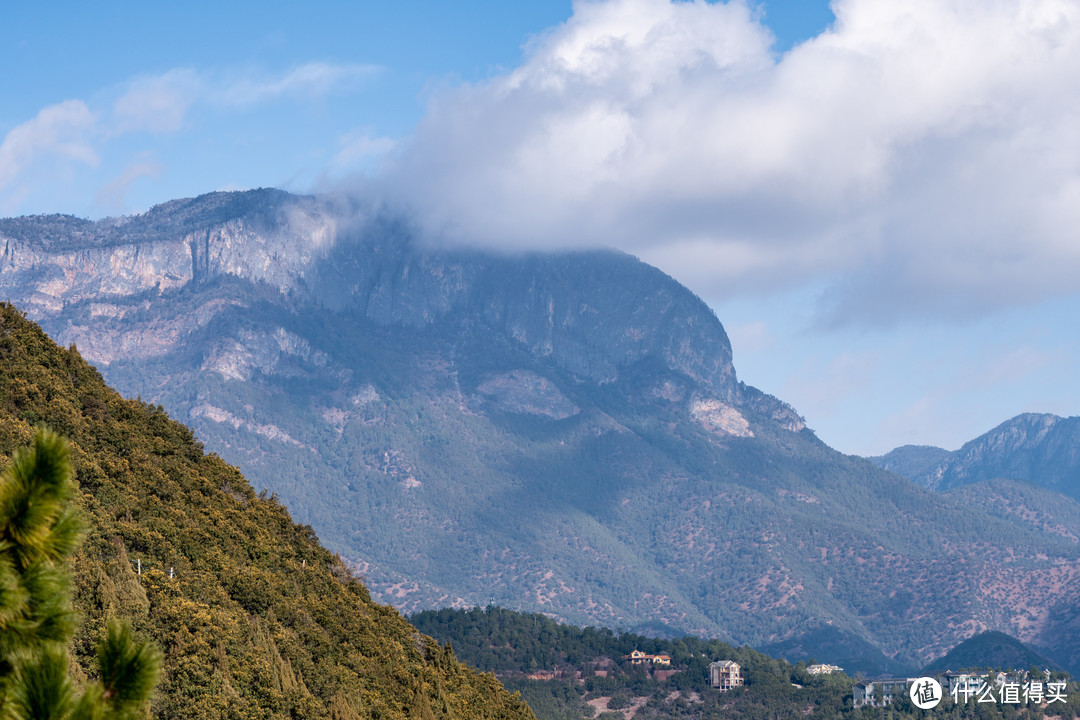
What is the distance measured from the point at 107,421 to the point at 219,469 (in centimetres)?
1414

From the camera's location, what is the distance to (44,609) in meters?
15.8

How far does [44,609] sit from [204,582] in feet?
181

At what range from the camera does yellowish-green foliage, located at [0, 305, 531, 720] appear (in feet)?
189

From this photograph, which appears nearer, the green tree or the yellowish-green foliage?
the green tree

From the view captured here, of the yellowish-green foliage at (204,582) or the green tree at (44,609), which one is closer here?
the green tree at (44,609)

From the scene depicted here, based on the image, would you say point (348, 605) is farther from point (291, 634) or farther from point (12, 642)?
point (12, 642)

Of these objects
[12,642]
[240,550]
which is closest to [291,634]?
[240,550]

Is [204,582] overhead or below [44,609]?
overhead

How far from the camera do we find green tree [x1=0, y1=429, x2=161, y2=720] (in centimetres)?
1532

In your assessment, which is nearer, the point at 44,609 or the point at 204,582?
the point at 44,609

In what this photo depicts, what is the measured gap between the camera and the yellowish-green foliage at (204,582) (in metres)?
57.7

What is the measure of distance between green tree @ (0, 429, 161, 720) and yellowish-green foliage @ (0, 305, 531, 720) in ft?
111

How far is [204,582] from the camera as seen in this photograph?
69000mm

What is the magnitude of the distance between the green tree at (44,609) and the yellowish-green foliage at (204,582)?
111ft
